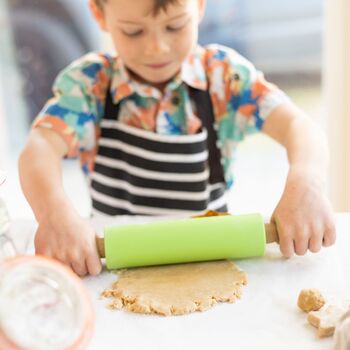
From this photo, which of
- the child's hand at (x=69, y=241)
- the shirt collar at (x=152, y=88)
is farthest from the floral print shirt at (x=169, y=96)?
the child's hand at (x=69, y=241)

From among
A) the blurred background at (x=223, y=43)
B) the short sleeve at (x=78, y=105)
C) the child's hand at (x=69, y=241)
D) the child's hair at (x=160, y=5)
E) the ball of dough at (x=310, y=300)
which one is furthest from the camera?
the blurred background at (x=223, y=43)

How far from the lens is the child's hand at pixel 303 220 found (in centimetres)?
68

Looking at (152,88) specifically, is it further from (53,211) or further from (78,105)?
(53,211)

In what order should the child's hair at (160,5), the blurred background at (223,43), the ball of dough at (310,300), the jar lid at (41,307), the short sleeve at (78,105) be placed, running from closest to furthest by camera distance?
the jar lid at (41,307)
the ball of dough at (310,300)
the child's hair at (160,5)
the short sleeve at (78,105)
the blurred background at (223,43)

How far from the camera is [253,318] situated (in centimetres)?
58

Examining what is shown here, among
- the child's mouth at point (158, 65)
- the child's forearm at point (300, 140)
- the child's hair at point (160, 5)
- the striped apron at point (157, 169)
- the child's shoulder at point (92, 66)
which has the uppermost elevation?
the child's hair at point (160, 5)

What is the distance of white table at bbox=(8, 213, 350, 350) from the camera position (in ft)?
1.78

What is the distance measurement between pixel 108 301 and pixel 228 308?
127mm

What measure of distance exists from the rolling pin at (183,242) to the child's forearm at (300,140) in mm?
125

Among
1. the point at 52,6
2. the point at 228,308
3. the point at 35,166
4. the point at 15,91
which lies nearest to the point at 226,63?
the point at 35,166

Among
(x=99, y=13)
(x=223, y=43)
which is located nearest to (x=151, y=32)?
(x=99, y=13)

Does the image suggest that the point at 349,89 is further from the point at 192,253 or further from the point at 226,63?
the point at 192,253

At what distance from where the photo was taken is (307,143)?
815 mm

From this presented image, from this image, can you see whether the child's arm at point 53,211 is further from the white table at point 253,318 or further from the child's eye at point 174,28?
the child's eye at point 174,28
